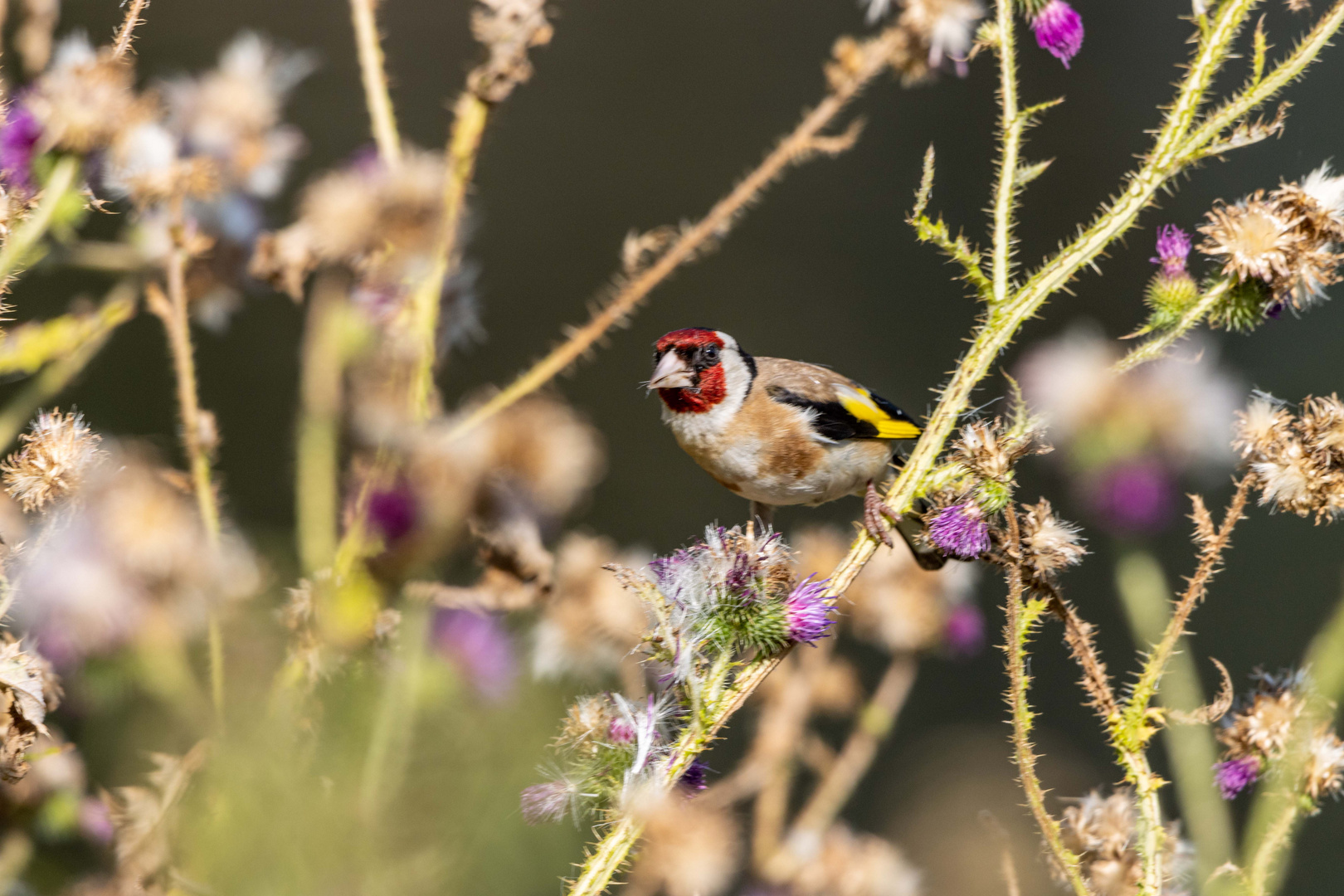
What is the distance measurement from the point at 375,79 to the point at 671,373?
31 cm

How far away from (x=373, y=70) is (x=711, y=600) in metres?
0.49

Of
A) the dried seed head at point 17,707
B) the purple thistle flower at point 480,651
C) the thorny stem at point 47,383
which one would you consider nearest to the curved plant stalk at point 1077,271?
the purple thistle flower at point 480,651

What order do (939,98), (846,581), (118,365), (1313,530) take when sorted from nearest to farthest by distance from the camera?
(846,581) → (118,365) → (1313,530) → (939,98)

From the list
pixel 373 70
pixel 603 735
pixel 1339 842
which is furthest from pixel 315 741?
pixel 1339 842

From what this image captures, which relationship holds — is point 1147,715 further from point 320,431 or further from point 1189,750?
point 320,431

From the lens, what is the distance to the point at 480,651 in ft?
2.46

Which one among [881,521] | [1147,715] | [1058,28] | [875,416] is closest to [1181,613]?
[1147,715]

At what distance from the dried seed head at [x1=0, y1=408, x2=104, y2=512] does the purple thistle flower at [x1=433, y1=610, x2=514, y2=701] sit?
269 millimetres

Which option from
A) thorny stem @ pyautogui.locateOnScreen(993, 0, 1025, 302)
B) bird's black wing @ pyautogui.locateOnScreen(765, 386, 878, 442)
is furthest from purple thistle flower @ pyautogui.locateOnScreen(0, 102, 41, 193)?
bird's black wing @ pyautogui.locateOnScreen(765, 386, 878, 442)

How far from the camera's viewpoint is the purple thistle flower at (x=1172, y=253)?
0.65 meters

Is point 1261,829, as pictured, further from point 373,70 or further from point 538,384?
point 373,70

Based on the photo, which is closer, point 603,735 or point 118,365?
point 603,735

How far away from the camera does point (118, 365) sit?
127 centimetres

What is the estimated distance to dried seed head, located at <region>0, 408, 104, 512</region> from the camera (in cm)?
56
